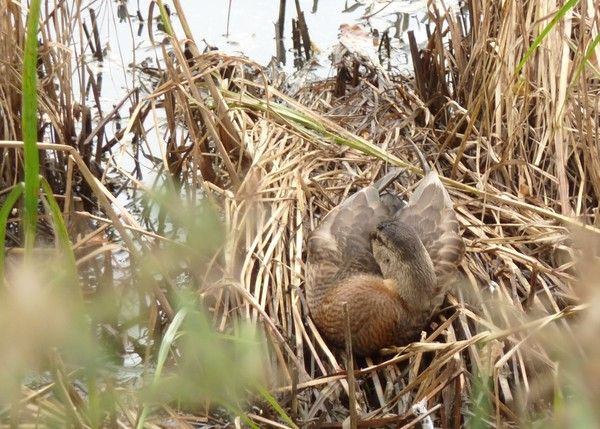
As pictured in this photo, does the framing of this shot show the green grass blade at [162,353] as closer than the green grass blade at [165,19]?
Yes

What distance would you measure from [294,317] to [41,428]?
1209mm

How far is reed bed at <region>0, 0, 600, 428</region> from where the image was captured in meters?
2.67

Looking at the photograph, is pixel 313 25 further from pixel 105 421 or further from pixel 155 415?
pixel 105 421

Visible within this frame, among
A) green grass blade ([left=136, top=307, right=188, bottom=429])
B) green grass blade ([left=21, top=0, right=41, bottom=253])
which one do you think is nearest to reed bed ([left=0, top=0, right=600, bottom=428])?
green grass blade ([left=136, top=307, right=188, bottom=429])

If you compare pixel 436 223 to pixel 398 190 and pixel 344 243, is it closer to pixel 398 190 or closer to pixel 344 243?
pixel 344 243

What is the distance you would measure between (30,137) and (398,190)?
2.50m

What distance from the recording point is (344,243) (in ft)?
11.3

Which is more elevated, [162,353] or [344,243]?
[162,353]

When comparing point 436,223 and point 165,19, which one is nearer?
point 165,19

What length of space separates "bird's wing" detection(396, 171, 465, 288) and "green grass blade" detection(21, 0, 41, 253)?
1.90 m

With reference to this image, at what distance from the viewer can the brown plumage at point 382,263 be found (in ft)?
10.3

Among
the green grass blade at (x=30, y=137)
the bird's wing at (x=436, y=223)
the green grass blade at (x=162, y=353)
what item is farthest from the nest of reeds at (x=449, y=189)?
the green grass blade at (x=30, y=137)

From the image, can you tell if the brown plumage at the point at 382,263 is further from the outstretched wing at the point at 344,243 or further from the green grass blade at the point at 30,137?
the green grass blade at the point at 30,137

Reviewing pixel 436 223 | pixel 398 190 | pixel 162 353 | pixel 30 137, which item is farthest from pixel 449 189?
pixel 30 137
